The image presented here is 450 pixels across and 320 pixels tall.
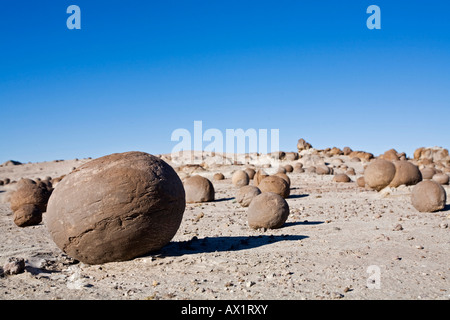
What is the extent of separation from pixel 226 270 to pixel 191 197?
9.98 meters

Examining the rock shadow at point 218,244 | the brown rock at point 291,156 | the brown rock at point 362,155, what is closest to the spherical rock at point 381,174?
the rock shadow at point 218,244

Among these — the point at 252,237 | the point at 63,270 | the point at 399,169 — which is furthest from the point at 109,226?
the point at 399,169

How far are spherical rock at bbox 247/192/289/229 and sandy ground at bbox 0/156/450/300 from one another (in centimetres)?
22

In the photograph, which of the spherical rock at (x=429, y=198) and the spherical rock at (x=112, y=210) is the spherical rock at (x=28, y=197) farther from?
the spherical rock at (x=429, y=198)

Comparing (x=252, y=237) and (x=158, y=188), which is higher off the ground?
(x=158, y=188)

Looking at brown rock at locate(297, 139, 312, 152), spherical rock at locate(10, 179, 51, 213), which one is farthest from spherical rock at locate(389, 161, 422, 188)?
brown rock at locate(297, 139, 312, 152)

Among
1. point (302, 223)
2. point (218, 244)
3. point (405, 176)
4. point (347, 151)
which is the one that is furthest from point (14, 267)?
point (347, 151)

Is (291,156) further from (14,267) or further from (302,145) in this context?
(14,267)

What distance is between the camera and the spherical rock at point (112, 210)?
612 centimetres

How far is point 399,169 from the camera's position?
16.5 m

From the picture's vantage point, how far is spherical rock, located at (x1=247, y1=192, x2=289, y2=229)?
31.7ft

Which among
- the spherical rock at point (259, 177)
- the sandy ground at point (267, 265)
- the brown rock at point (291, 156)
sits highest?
the brown rock at point (291, 156)

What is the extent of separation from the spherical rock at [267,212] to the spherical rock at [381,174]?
27.5ft
